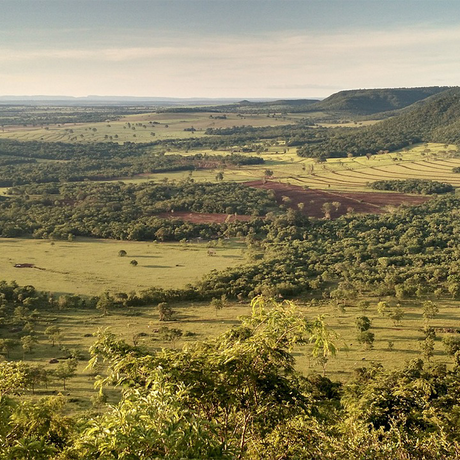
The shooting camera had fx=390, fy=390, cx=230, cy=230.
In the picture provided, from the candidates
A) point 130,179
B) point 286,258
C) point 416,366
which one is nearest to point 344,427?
point 416,366

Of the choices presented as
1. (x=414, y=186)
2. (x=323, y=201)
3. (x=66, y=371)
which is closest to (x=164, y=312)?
(x=66, y=371)

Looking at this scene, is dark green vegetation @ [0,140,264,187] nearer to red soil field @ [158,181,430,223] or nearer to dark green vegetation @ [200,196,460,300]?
red soil field @ [158,181,430,223]

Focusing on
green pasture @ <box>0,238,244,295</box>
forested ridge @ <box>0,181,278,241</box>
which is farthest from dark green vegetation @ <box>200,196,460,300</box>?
forested ridge @ <box>0,181,278,241</box>

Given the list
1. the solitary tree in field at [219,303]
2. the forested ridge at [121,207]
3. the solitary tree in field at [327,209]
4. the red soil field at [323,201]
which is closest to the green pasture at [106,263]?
the forested ridge at [121,207]

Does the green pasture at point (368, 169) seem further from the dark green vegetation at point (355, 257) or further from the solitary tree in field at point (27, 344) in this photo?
the solitary tree in field at point (27, 344)

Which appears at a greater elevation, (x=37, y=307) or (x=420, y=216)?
(x=420, y=216)

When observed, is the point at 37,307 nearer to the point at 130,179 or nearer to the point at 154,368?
the point at 154,368
